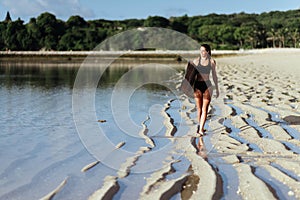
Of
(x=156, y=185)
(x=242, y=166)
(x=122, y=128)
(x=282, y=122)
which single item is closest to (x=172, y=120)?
(x=122, y=128)

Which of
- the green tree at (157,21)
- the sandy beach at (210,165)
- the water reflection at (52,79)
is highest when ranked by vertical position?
the green tree at (157,21)

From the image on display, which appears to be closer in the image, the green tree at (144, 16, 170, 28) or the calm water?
the calm water

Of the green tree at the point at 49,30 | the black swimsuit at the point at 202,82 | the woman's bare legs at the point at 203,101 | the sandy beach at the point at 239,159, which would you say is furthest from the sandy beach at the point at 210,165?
the green tree at the point at 49,30

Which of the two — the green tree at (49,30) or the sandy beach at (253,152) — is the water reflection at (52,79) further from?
the green tree at (49,30)

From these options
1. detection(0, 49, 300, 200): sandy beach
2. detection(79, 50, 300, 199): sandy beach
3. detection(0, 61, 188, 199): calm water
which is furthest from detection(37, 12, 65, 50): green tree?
detection(0, 49, 300, 200): sandy beach

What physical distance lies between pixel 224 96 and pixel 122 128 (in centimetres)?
549

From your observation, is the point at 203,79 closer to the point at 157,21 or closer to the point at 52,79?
the point at 52,79

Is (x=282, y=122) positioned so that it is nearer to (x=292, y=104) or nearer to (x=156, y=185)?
(x=292, y=104)

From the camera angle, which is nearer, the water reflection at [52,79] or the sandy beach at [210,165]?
the sandy beach at [210,165]

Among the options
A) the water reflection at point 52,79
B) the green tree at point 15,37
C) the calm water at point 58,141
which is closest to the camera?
the calm water at point 58,141

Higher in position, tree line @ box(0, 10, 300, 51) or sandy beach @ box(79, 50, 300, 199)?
tree line @ box(0, 10, 300, 51)

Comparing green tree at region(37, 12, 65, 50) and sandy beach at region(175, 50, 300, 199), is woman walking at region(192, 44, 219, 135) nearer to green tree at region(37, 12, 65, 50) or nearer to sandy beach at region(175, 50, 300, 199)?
sandy beach at region(175, 50, 300, 199)

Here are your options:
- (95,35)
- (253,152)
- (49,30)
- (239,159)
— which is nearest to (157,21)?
(95,35)

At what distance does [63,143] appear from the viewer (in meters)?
7.87
